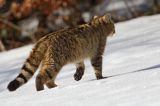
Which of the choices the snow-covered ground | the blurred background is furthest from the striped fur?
the blurred background

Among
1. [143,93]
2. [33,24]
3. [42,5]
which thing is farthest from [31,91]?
[33,24]

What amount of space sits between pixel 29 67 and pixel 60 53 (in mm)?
441

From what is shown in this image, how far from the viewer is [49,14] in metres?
17.3

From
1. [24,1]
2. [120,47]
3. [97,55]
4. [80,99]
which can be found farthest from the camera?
[24,1]

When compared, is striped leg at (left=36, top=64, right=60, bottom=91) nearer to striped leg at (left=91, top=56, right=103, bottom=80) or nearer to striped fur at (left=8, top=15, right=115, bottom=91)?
striped fur at (left=8, top=15, right=115, bottom=91)

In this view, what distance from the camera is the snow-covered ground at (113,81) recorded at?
5.91 metres

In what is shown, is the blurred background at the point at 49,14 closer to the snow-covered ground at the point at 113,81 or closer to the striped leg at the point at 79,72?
the snow-covered ground at the point at 113,81

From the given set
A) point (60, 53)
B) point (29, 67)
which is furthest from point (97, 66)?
point (29, 67)

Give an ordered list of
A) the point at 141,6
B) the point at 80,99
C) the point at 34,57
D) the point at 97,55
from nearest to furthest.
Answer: the point at 80,99 → the point at 34,57 → the point at 97,55 → the point at 141,6

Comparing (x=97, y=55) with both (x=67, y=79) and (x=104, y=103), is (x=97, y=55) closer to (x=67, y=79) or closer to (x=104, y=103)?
(x=67, y=79)

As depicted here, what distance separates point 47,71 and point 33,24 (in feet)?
39.5

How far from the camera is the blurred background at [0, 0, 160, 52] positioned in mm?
16938

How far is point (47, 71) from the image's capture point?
7.50m

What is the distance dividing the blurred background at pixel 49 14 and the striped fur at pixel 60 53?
8.26 m
